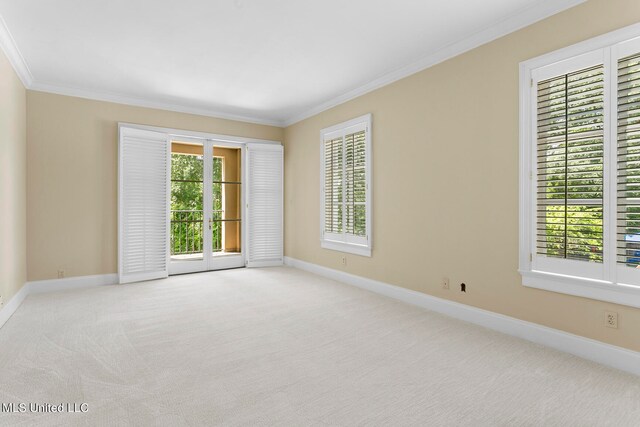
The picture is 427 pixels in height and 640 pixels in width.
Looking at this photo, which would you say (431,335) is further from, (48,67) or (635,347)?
(48,67)

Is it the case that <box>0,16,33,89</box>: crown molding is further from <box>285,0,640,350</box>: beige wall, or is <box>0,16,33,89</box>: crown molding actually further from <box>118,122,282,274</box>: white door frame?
<box>285,0,640,350</box>: beige wall

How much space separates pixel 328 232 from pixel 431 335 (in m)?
2.71

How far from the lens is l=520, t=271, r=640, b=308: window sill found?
2.43 metres

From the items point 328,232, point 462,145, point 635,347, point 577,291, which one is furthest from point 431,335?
point 328,232

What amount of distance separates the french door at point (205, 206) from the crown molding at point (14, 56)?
198 centimetres

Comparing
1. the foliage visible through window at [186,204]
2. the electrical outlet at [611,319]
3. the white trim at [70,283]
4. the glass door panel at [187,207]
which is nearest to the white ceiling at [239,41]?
the glass door panel at [187,207]

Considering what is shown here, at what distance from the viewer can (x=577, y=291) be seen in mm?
2691

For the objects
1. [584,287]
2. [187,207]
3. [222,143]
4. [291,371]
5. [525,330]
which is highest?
[222,143]

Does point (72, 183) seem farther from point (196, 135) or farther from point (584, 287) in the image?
point (584, 287)

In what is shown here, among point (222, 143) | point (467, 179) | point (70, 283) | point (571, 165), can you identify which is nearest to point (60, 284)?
point (70, 283)

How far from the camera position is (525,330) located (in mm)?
3018

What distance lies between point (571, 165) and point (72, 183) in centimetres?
582

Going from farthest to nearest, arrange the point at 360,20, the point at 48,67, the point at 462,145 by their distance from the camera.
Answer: the point at 48,67 < the point at 462,145 < the point at 360,20

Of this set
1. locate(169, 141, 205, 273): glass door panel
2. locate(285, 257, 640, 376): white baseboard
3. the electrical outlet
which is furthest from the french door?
the electrical outlet
